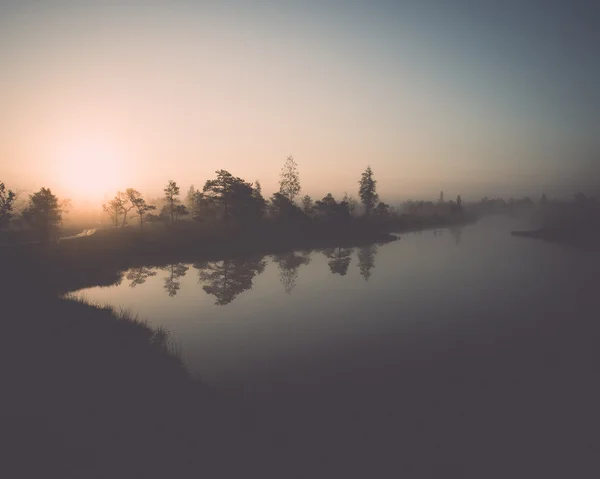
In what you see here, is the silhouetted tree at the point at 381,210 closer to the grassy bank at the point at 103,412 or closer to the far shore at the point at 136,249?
the far shore at the point at 136,249

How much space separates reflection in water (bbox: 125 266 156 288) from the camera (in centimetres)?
3908

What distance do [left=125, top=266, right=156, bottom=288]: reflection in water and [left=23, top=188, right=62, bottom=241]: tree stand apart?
124 ft

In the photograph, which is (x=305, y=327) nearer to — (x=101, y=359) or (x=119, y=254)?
(x=101, y=359)

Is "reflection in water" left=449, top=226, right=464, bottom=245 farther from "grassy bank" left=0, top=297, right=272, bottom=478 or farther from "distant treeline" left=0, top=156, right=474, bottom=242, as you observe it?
"grassy bank" left=0, top=297, right=272, bottom=478

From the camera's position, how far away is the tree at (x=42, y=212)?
6769 centimetres

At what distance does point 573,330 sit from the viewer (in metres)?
22.3

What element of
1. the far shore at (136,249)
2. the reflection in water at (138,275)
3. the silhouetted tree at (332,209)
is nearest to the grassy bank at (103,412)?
the far shore at (136,249)

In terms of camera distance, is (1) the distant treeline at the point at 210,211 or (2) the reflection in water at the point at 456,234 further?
(2) the reflection in water at the point at 456,234

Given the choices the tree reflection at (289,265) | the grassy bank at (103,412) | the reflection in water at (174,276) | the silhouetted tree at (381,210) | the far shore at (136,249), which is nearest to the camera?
the grassy bank at (103,412)

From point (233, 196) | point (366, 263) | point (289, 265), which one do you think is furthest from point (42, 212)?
point (366, 263)

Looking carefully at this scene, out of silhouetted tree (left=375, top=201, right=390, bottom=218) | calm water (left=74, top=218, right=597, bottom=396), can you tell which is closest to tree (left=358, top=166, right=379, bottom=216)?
silhouetted tree (left=375, top=201, right=390, bottom=218)

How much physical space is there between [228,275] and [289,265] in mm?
12040

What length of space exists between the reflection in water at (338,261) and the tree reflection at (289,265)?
4624mm

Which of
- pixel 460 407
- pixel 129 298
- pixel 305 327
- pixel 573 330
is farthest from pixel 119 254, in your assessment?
pixel 573 330
